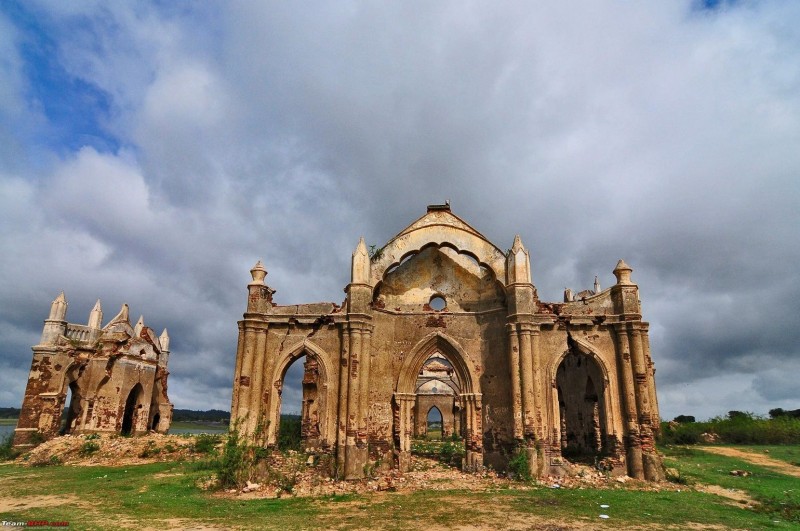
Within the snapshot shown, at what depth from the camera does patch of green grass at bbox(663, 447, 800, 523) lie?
1101 centimetres

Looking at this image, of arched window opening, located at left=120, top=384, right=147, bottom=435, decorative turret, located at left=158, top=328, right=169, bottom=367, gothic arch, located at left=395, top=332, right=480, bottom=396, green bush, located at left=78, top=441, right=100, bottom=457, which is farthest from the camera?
decorative turret, located at left=158, top=328, right=169, bottom=367

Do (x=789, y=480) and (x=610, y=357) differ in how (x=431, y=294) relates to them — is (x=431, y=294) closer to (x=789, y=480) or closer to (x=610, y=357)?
(x=610, y=357)

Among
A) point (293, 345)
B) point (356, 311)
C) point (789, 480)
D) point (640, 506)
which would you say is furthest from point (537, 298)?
point (789, 480)

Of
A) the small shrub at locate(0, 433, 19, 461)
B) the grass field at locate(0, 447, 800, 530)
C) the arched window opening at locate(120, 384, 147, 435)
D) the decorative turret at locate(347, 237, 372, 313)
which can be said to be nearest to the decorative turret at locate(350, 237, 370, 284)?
the decorative turret at locate(347, 237, 372, 313)

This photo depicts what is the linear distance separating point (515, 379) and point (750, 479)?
8.10m

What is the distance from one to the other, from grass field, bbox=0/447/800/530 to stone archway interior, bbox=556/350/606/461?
13.3ft

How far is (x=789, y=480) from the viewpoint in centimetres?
1541

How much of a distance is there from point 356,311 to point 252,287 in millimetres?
3600

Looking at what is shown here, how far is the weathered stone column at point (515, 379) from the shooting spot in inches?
595

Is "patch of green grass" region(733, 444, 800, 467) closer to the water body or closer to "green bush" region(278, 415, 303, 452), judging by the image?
"green bush" region(278, 415, 303, 452)

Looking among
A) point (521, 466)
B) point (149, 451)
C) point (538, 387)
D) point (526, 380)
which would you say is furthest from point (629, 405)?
point (149, 451)

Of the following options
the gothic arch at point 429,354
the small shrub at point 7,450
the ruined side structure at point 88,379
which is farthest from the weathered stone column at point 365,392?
the small shrub at point 7,450

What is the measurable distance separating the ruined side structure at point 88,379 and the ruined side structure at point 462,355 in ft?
47.1

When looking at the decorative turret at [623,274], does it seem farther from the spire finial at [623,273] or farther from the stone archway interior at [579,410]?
the stone archway interior at [579,410]
